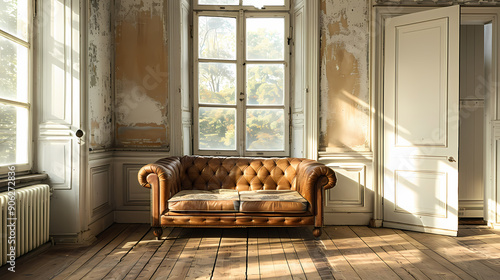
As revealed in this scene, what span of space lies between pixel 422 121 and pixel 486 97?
1.00 meters

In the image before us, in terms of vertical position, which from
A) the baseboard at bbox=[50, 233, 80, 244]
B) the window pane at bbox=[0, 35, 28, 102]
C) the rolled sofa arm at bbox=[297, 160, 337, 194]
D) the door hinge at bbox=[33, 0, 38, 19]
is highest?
the door hinge at bbox=[33, 0, 38, 19]

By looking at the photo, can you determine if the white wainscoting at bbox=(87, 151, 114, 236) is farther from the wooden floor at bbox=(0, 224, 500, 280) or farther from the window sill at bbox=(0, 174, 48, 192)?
the window sill at bbox=(0, 174, 48, 192)

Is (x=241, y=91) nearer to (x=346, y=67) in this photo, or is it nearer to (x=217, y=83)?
(x=217, y=83)

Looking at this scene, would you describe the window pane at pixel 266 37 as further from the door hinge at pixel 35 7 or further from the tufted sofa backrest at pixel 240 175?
the door hinge at pixel 35 7

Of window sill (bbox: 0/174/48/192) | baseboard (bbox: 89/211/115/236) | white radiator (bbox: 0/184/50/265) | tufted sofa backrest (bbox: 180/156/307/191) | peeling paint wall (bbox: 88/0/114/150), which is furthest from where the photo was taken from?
tufted sofa backrest (bbox: 180/156/307/191)

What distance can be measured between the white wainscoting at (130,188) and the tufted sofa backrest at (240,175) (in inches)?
16.8

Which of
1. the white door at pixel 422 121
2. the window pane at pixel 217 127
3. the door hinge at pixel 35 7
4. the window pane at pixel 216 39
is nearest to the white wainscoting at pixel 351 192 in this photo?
the white door at pixel 422 121

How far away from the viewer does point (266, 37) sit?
5.46 m

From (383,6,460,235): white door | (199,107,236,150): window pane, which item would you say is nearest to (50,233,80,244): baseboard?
(199,107,236,150): window pane

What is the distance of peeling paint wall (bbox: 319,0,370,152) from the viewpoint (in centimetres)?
508

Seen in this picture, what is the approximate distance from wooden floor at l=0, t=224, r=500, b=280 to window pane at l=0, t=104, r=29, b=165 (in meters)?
0.83

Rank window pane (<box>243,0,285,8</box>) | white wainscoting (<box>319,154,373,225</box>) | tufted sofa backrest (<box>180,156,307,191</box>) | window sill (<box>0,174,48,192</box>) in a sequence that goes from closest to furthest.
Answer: window sill (<box>0,174,48,192</box>), tufted sofa backrest (<box>180,156,307,191</box>), white wainscoting (<box>319,154,373,225</box>), window pane (<box>243,0,285,8</box>)

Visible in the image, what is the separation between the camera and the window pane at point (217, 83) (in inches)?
214

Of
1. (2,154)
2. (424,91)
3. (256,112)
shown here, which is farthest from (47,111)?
(424,91)
